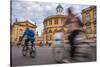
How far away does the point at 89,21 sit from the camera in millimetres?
2404

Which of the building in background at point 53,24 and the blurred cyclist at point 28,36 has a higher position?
the building in background at point 53,24

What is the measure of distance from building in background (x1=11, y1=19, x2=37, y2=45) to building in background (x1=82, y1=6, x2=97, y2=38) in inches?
27.6

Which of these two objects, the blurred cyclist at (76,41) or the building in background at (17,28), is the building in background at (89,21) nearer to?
the blurred cyclist at (76,41)

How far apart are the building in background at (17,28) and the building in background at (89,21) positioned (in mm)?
702

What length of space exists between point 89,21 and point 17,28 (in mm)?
935

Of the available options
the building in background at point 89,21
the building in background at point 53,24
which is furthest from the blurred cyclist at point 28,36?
the building in background at point 89,21

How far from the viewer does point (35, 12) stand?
7.22ft

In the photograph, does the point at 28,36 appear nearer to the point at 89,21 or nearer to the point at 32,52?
the point at 32,52

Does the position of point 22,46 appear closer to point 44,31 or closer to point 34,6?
point 44,31

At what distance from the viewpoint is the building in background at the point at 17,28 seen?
210 cm

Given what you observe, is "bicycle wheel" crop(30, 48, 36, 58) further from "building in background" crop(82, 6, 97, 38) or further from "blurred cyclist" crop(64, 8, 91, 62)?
"building in background" crop(82, 6, 97, 38)

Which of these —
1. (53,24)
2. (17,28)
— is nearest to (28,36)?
(17,28)

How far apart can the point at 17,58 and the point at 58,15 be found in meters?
0.72

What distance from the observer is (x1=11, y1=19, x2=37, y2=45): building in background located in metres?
2.10
